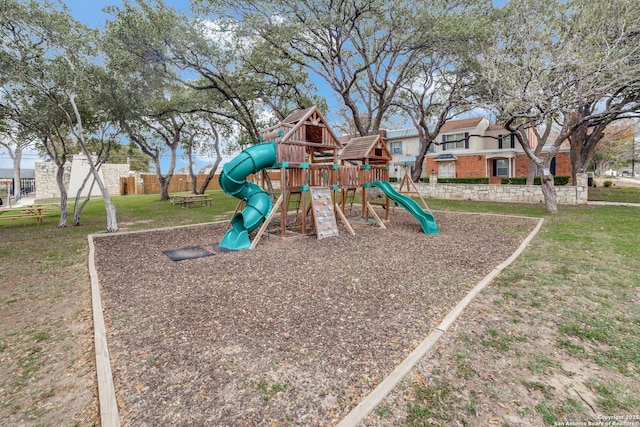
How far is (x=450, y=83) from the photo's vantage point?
55.5ft

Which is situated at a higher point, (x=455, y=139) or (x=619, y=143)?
(x=455, y=139)

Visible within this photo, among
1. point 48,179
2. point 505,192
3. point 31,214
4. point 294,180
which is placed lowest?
point 31,214

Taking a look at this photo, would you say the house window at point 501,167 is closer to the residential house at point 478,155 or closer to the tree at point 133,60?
the residential house at point 478,155

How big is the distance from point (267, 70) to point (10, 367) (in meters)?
14.2

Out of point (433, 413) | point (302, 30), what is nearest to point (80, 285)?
point (433, 413)

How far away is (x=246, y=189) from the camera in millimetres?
8859

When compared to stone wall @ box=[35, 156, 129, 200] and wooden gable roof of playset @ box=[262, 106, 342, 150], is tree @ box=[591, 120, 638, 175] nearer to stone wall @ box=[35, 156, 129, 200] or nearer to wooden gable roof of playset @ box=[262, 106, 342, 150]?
wooden gable roof of playset @ box=[262, 106, 342, 150]

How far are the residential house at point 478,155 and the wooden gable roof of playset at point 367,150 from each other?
1503cm

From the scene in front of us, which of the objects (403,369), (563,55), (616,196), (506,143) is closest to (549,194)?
(563,55)

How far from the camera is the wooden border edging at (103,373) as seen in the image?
2.36m

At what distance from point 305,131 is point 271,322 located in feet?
22.1

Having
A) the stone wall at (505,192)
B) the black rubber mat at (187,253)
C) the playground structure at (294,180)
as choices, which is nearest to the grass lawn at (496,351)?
the black rubber mat at (187,253)

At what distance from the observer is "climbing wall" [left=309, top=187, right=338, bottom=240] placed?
9.09 meters

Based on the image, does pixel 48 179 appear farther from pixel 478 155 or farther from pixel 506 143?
pixel 506 143
